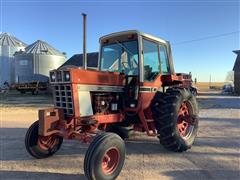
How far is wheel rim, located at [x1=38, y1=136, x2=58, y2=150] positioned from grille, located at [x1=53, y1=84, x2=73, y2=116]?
79cm

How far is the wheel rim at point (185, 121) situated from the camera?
6555 millimetres

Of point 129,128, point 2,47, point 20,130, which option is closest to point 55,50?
point 2,47

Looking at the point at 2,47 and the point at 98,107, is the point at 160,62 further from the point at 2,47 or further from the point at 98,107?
the point at 2,47

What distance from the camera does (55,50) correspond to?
130 feet

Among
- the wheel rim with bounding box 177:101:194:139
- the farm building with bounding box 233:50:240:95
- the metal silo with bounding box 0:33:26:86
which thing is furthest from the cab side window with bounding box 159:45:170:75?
the metal silo with bounding box 0:33:26:86

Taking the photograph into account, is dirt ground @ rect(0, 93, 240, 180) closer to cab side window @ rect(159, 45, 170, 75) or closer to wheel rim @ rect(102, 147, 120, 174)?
wheel rim @ rect(102, 147, 120, 174)

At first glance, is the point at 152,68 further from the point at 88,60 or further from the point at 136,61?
the point at 88,60

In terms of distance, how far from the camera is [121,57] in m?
6.21

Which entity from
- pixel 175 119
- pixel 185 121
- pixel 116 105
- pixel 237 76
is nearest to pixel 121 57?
pixel 116 105

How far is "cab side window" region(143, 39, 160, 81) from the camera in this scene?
604 cm

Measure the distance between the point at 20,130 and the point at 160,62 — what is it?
5.07 meters

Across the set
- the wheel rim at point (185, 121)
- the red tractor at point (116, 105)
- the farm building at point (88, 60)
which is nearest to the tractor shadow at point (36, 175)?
the red tractor at point (116, 105)

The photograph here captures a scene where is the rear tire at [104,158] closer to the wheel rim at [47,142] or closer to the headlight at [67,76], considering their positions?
the headlight at [67,76]

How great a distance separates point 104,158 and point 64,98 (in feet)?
4.56
